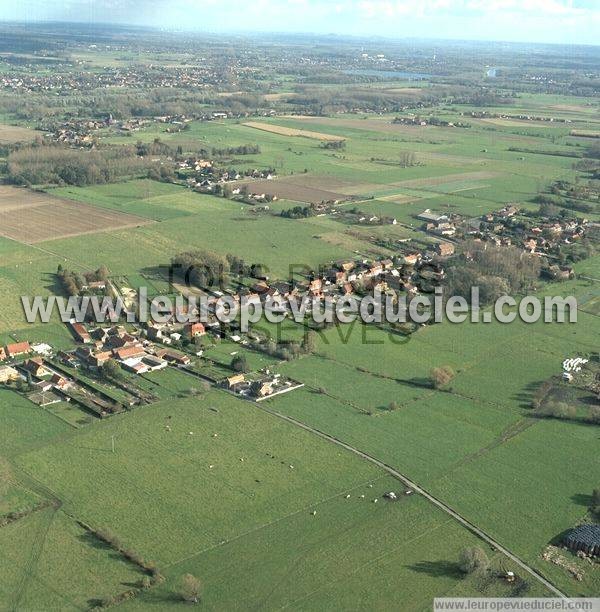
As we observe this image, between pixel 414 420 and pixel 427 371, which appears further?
pixel 427 371

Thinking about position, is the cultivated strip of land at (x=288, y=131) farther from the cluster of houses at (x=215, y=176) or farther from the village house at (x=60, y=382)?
the village house at (x=60, y=382)

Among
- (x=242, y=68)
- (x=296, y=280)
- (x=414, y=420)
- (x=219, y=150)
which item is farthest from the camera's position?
(x=242, y=68)

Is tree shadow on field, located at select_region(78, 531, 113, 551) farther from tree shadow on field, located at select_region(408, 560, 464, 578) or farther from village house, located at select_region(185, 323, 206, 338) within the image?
village house, located at select_region(185, 323, 206, 338)

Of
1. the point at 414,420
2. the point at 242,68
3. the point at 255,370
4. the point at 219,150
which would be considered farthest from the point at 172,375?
the point at 242,68

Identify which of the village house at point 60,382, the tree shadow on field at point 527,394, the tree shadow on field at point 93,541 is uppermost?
the village house at point 60,382

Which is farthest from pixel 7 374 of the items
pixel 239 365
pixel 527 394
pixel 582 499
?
pixel 582 499

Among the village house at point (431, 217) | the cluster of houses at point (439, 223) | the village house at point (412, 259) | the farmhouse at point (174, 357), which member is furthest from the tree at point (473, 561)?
the village house at point (431, 217)

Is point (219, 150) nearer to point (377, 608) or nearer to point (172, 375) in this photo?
point (172, 375)
